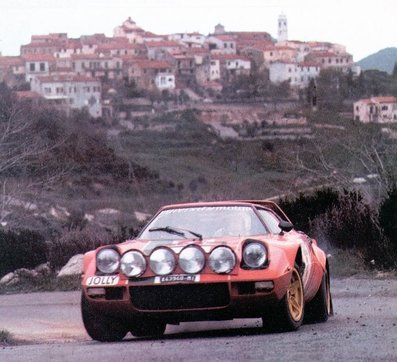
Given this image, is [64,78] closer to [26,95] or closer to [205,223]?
[26,95]

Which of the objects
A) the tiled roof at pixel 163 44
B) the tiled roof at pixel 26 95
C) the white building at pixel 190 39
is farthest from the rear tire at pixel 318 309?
the white building at pixel 190 39

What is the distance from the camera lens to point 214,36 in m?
146

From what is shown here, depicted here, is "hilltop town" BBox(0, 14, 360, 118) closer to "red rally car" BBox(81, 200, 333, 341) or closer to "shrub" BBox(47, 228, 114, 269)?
"shrub" BBox(47, 228, 114, 269)

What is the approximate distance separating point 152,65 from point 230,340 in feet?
364

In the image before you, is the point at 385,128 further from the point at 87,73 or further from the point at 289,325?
the point at 87,73

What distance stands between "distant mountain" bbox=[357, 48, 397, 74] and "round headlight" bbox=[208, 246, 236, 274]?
224 ft

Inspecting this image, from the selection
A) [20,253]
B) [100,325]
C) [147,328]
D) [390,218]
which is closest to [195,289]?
[100,325]

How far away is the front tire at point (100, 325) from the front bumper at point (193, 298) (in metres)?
0.22

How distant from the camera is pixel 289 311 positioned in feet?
35.3

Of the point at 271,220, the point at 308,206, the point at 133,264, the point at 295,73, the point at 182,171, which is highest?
the point at 295,73

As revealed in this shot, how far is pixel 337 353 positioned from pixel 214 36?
13870 centimetres

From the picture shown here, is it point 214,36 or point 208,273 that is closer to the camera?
point 208,273

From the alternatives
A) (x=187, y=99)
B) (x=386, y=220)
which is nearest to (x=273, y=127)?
(x=187, y=99)

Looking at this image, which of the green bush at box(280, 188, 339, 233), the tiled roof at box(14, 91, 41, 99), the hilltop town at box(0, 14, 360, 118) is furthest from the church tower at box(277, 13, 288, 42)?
the green bush at box(280, 188, 339, 233)
